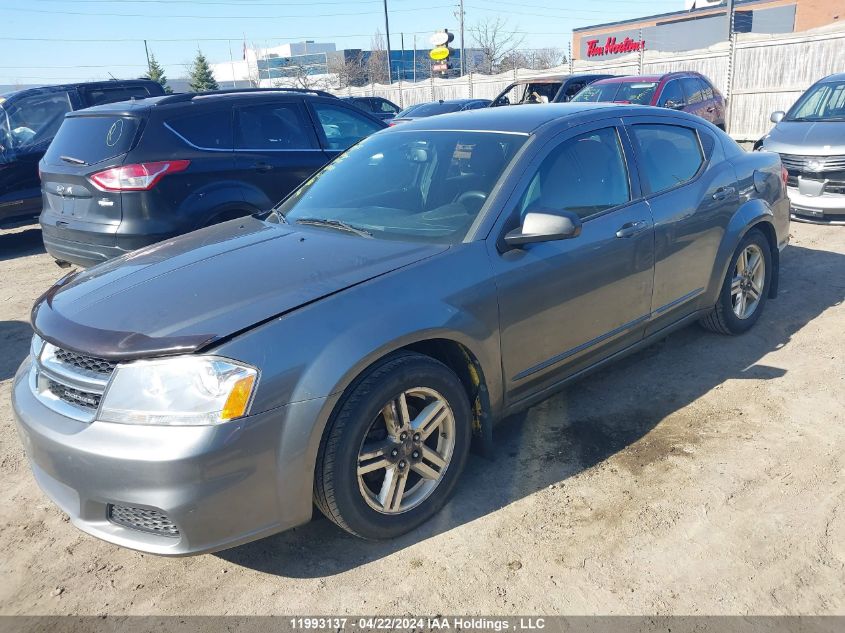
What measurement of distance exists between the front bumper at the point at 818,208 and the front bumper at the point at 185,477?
6.86 meters

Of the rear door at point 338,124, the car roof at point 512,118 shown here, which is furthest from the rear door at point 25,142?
the car roof at point 512,118

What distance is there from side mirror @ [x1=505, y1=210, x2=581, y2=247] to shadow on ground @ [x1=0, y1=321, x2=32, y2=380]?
3884 millimetres

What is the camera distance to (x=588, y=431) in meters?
3.72

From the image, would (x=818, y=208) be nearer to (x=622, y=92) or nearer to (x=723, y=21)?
(x=622, y=92)

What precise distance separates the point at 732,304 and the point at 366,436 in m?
3.20

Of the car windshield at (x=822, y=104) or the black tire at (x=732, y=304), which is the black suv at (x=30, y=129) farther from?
the car windshield at (x=822, y=104)

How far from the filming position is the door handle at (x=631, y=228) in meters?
3.65

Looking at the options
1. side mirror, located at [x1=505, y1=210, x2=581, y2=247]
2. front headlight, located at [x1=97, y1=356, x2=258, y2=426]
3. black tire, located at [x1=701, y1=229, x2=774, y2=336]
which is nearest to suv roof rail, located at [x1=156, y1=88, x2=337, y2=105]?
side mirror, located at [x1=505, y1=210, x2=581, y2=247]

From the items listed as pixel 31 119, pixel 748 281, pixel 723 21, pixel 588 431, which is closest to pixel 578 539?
pixel 588 431

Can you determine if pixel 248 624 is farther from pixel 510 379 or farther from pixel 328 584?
pixel 510 379

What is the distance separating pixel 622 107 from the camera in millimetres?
4062

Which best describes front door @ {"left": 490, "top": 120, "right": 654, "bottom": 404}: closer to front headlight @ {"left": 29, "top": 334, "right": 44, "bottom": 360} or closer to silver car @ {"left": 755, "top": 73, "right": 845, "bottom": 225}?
front headlight @ {"left": 29, "top": 334, "right": 44, "bottom": 360}

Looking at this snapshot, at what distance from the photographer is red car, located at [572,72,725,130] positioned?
464 inches

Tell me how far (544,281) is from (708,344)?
216 centimetres
